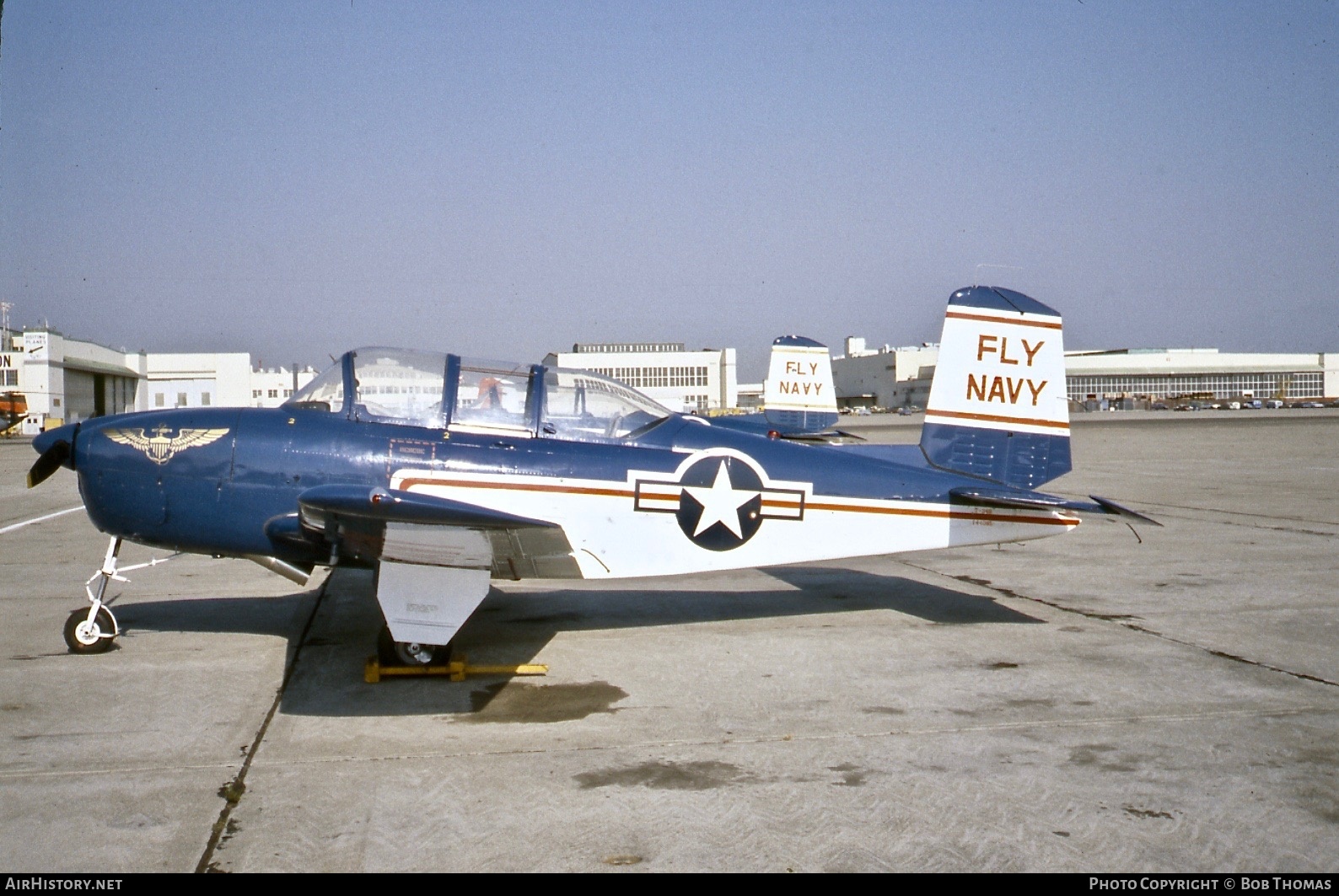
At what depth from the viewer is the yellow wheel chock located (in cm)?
609

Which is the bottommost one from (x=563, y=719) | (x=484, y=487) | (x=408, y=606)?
(x=563, y=719)

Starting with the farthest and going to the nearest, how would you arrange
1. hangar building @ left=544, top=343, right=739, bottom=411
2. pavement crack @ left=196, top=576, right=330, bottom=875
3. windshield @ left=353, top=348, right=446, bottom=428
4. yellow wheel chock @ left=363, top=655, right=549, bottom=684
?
hangar building @ left=544, top=343, right=739, bottom=411
windshield @ left=353, top=348, right=446, bottom=428
yellow wheel chock @ left=363, top=655, right=549, bottom=684
pavement crack @ left=196, top=576, right=330, bottom=875

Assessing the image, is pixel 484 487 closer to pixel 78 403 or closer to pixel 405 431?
pixel 405 431

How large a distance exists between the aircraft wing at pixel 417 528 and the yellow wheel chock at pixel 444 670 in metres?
0.70

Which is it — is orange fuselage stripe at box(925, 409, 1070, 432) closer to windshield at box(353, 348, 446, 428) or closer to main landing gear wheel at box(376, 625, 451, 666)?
windshield at box(353, 348, 446, 428)

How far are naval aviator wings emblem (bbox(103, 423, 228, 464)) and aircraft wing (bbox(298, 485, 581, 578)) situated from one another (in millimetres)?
802

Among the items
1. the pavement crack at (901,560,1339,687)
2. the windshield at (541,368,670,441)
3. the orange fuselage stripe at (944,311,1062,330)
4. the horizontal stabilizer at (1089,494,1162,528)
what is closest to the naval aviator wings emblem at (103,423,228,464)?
the windshield at (541,368,670,441)

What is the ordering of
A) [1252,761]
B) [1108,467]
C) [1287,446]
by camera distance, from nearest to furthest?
[1252,761], [1108,467], [1287,446]

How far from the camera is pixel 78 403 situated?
5916 centimetres

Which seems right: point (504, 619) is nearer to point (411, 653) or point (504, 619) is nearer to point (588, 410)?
point (411, 653)

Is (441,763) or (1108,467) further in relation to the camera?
(1108,467)

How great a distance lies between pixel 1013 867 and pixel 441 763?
2.56 m

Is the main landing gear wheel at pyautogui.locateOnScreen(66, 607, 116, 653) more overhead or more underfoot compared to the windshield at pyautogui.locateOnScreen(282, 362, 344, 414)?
more underfoot

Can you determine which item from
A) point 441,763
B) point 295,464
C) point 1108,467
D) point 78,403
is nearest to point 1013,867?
point 441,763
